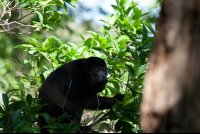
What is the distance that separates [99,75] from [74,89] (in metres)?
0.56

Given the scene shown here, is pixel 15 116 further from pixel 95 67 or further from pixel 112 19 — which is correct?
pixel 112 19

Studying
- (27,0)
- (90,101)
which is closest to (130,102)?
(90,101)

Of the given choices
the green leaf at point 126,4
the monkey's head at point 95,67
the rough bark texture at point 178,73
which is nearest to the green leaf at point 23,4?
the monkey's head at point 95,67

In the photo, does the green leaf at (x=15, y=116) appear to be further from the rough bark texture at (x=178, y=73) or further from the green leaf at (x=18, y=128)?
the rough bark texture at (x=178, y=73)

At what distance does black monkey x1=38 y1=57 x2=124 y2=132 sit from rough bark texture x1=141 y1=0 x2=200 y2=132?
6.98ft

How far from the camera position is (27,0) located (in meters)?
3.53

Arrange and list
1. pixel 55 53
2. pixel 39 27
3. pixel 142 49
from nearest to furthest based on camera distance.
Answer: pixel 142 49
pixel 39 27
pixel 55 53

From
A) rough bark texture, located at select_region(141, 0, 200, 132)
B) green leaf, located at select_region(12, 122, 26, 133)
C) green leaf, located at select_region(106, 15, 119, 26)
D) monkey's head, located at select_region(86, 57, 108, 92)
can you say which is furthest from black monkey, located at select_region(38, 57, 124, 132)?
rough bark texture, located at select_region(141, 0, 200, 132)

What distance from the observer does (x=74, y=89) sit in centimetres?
339

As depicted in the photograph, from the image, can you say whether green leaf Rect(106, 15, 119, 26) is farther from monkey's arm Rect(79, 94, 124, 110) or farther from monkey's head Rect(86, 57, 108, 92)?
monkey's arm Rect(79, 94, 124, 110)

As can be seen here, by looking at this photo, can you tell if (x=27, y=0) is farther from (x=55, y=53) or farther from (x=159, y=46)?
(x=159, y=46)

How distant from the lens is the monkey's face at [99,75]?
342 centimetres

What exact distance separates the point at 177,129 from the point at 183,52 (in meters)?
0.44

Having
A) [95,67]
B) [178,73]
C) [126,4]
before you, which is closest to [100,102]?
[95,67]
